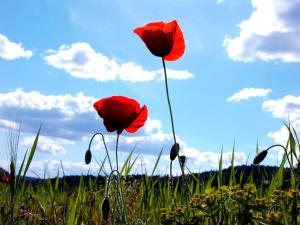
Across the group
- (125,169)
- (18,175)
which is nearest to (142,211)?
(125,169)

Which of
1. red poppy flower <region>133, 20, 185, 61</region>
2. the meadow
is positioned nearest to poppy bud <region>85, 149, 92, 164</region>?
the meadow

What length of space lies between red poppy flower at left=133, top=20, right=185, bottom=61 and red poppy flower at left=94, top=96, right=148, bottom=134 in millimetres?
351

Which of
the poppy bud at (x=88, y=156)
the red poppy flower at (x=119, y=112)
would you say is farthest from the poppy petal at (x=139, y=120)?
the poppy bud at (x=88, y=156)

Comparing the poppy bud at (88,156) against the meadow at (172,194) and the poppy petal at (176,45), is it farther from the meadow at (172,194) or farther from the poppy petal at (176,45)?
the poppy petal at (176,45)

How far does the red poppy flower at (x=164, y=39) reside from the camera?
3.16 m

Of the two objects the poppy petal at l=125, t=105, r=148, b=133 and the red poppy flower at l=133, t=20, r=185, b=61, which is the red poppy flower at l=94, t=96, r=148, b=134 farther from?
the red poppy flower at l=133, t=20, r=185, b=61

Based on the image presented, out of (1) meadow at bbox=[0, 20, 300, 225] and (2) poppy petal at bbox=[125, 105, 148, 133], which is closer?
(1) meadow at bbox=[0, 20, 300, 225]

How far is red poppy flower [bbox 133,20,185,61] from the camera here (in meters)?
3.16

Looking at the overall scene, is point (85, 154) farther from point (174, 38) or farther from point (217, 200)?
point (217, 200)

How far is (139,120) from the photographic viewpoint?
10.7 feet

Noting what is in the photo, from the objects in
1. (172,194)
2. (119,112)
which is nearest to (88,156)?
(119,112)

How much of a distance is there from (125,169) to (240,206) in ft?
7.96

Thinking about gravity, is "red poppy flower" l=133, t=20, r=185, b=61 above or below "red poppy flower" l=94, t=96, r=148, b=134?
above

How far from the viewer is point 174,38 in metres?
3.22
